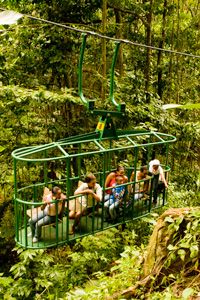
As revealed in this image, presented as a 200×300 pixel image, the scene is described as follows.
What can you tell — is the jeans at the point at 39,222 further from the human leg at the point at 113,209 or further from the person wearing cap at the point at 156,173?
the person wearing cap at the point at 156,173

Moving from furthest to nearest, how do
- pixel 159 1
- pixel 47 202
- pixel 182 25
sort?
1. pixel 182 25
2. pixel 159 1
3. pixel 47 202

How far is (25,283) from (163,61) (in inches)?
305

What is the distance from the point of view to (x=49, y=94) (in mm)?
5914

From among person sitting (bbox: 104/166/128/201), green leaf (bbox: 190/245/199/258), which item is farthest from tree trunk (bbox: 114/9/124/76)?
green leaf (bbox: 190/245/199/258)

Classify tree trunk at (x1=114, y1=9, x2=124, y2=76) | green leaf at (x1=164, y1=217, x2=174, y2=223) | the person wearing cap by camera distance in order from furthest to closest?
tree trunk at (x1=114, y1=9, x2=124, y2=76) < the person wearing cap < green leaf at (x1=164, y1=217, x2=174, y2=223)

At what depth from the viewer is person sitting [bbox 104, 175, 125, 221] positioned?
4750mm

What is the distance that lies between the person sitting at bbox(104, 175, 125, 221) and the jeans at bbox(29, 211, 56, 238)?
0.83m

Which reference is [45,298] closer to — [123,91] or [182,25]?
[123,91]

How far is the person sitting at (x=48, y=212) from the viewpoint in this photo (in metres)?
4.07

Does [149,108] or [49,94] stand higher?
[49,94]

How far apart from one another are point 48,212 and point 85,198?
20.7 inches

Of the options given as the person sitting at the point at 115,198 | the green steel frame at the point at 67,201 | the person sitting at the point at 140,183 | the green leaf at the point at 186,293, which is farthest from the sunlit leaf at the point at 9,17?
the person sitting at the point at 140,183

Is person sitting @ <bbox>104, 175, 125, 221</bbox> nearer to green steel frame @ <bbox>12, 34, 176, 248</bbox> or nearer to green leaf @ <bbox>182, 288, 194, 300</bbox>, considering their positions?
green steel frame @ <bbox>12, 34, 176, 248</bbox>

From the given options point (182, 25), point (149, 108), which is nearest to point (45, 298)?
point (149, 108)
